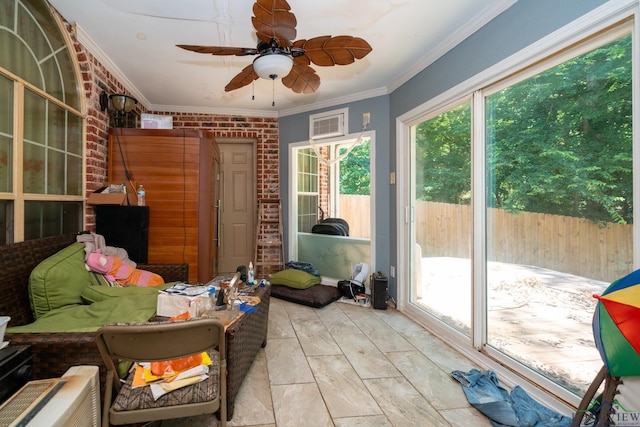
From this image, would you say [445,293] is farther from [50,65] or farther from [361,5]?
[50,65]

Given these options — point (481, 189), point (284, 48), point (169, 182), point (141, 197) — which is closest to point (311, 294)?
point (169, 182)

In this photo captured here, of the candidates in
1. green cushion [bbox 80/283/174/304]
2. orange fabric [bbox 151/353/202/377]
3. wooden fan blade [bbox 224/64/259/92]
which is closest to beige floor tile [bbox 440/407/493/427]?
orange fabric [bbox 151/353/202/377]

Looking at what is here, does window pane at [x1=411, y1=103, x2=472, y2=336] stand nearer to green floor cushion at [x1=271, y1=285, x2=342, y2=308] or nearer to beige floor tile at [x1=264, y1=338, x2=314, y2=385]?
green floor cushion at [x1=271, y1=285, x2=342, y2=308]

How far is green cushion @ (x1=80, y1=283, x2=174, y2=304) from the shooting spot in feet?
7.00

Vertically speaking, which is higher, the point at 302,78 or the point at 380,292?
the point at 302,78

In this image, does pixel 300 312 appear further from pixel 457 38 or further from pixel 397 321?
pixel 457 38

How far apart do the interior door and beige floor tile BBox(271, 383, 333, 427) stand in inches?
119

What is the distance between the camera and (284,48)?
193 centimetres

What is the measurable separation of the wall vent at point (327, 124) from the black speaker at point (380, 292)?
193 centimetres

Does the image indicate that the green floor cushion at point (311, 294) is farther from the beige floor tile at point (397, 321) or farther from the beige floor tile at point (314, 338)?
the beige floor tile at point (397, 321)

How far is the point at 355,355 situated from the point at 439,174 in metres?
1.82

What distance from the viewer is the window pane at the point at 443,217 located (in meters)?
2.64

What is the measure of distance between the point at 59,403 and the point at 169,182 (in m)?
Result: 2.38

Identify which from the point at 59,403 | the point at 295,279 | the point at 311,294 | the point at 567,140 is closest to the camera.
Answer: the point at 59,403
